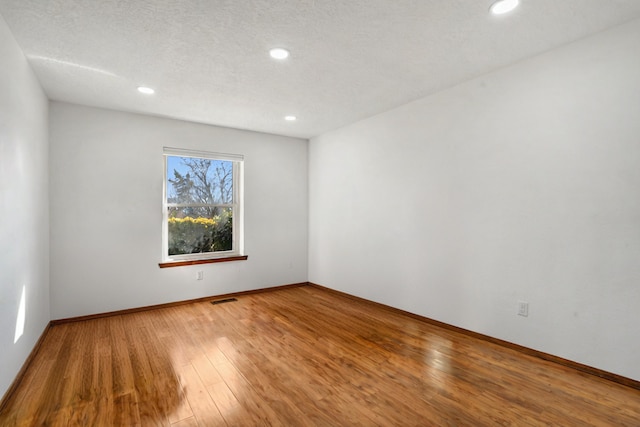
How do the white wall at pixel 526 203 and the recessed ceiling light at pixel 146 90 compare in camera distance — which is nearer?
the white wall at pixel 526 203

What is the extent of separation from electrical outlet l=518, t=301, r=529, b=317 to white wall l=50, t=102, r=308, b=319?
3510 mm

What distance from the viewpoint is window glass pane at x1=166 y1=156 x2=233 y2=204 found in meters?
4.37

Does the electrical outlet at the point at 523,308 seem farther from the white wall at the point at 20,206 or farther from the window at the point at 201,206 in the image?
the white wall at the point at 20,206

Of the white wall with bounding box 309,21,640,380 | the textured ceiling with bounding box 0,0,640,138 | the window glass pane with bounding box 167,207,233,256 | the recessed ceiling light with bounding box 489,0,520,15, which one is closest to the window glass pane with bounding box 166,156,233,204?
the window glass pane with bounding box 167,207,233,256

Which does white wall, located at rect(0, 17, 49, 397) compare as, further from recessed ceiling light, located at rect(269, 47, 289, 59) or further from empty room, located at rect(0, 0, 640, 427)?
recessed ceiling light, located at rect(269, 47, 289, 59)

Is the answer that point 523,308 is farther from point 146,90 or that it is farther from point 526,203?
point 146,90

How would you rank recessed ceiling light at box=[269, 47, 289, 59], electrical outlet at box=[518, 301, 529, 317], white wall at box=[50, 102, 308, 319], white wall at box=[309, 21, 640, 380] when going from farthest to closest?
1. white wall at box=[50, 102, 308, 319]
2. electrical outlet at box=[518, 301, 529, 317]
3. recessed ceiling light at box=[269, 47, 289, 59]
4. white wall at box=[309, 21, 640, 380]

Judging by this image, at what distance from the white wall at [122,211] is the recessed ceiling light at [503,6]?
11.9ft

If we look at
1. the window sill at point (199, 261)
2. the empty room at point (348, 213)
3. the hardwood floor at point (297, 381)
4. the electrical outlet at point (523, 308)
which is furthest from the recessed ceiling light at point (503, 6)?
the window sill at point (199, 261)

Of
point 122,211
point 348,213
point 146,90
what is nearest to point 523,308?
point 348,213

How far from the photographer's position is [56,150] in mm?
3547

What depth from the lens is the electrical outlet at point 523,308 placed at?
8.93 feet

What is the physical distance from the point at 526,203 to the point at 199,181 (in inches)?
158

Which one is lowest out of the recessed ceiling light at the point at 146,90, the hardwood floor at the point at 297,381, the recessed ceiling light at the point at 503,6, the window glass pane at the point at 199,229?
the hardwood floor at the point at 297,381
